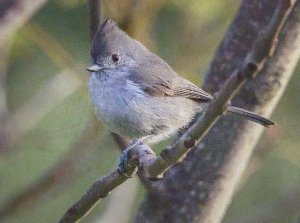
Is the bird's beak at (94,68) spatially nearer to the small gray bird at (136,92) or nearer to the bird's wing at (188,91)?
the small gray bird at (136,92)

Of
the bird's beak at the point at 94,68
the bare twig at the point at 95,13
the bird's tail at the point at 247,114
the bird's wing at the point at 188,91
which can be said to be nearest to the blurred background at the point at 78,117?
the bird's beak at the point at 94,68

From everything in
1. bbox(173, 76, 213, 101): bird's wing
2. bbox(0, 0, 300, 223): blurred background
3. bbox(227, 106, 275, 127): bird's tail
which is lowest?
bbox(0, 0, 300, 223): blurred background

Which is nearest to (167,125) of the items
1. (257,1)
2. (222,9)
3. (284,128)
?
(257,1)

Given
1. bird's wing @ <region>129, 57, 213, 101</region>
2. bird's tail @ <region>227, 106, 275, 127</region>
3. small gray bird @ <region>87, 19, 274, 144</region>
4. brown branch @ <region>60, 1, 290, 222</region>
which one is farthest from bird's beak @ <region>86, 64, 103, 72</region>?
brown branch @ <region>60, 1, 290, 222</region>

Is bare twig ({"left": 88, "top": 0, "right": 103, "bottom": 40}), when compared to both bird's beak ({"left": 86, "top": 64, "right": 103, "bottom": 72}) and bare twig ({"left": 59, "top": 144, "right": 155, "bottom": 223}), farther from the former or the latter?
bare twig ({"left": 59, "top": 144, "right": 155, "bottom": 223})

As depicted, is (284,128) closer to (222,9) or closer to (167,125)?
(222,9)

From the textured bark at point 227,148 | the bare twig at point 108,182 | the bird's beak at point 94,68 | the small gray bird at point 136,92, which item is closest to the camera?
the bare twig at point 108,182
